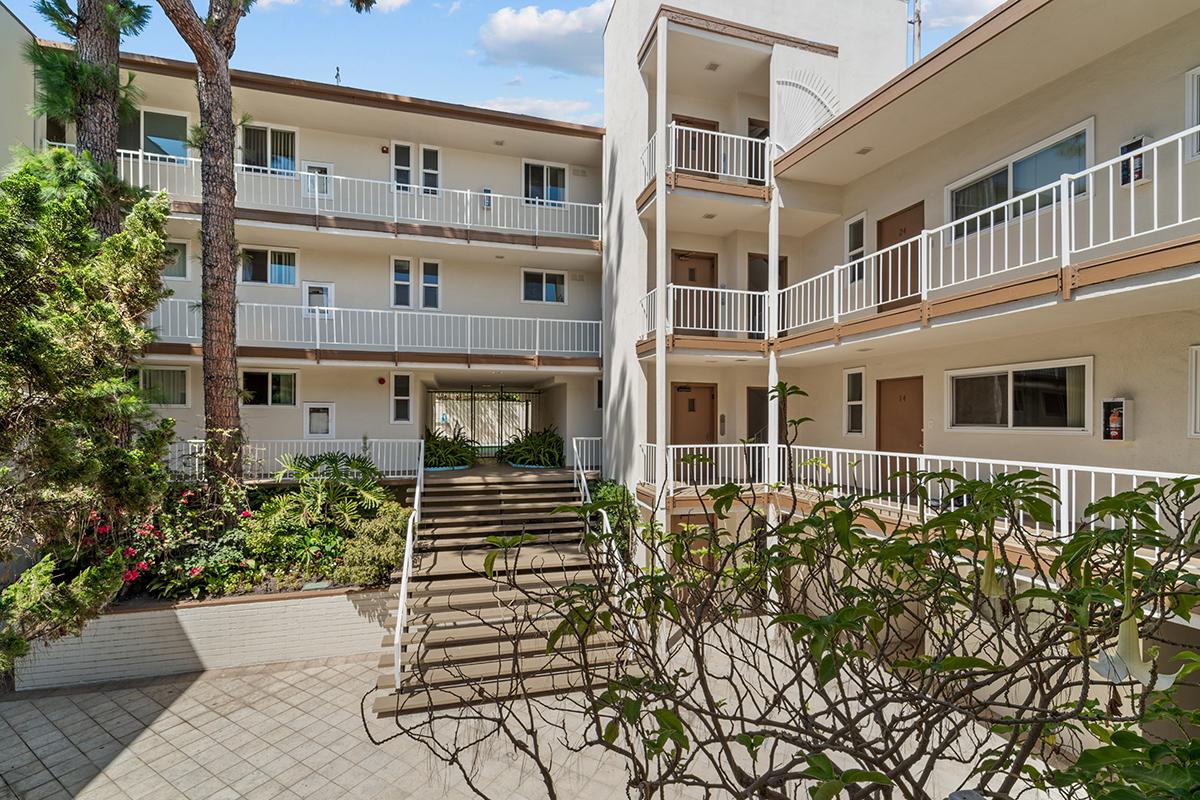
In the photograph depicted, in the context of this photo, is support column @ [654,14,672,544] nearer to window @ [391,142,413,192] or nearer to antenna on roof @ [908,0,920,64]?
window @ [391,142,413,192]

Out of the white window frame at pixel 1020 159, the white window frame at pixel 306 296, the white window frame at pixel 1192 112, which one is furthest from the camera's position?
the white window frame at pixel 306 296

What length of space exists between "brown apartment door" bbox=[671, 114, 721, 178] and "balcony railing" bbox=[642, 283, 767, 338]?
104 inches

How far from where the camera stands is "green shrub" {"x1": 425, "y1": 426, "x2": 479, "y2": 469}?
13188mm

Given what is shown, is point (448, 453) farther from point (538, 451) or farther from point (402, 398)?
point (538, 451)

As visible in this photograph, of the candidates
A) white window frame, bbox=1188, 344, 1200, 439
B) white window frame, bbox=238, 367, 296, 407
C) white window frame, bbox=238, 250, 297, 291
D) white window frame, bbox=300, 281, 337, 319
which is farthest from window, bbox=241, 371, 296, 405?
white window frame, bbox=1188, 344, 1200, 439

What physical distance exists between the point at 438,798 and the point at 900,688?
5.39 metres

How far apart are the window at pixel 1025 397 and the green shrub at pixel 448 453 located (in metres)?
10.6

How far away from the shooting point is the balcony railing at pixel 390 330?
37.0 feet

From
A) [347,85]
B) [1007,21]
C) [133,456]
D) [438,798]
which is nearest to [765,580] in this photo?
[438,798]

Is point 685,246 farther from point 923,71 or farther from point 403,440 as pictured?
point 403,440

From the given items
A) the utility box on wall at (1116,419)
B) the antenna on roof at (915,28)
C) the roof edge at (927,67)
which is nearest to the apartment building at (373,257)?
the roof edge at (927,67)

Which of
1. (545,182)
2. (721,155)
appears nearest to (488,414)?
(545,182)

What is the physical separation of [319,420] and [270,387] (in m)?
1.31

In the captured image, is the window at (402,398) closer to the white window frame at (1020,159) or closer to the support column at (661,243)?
the support column at (661,243)
